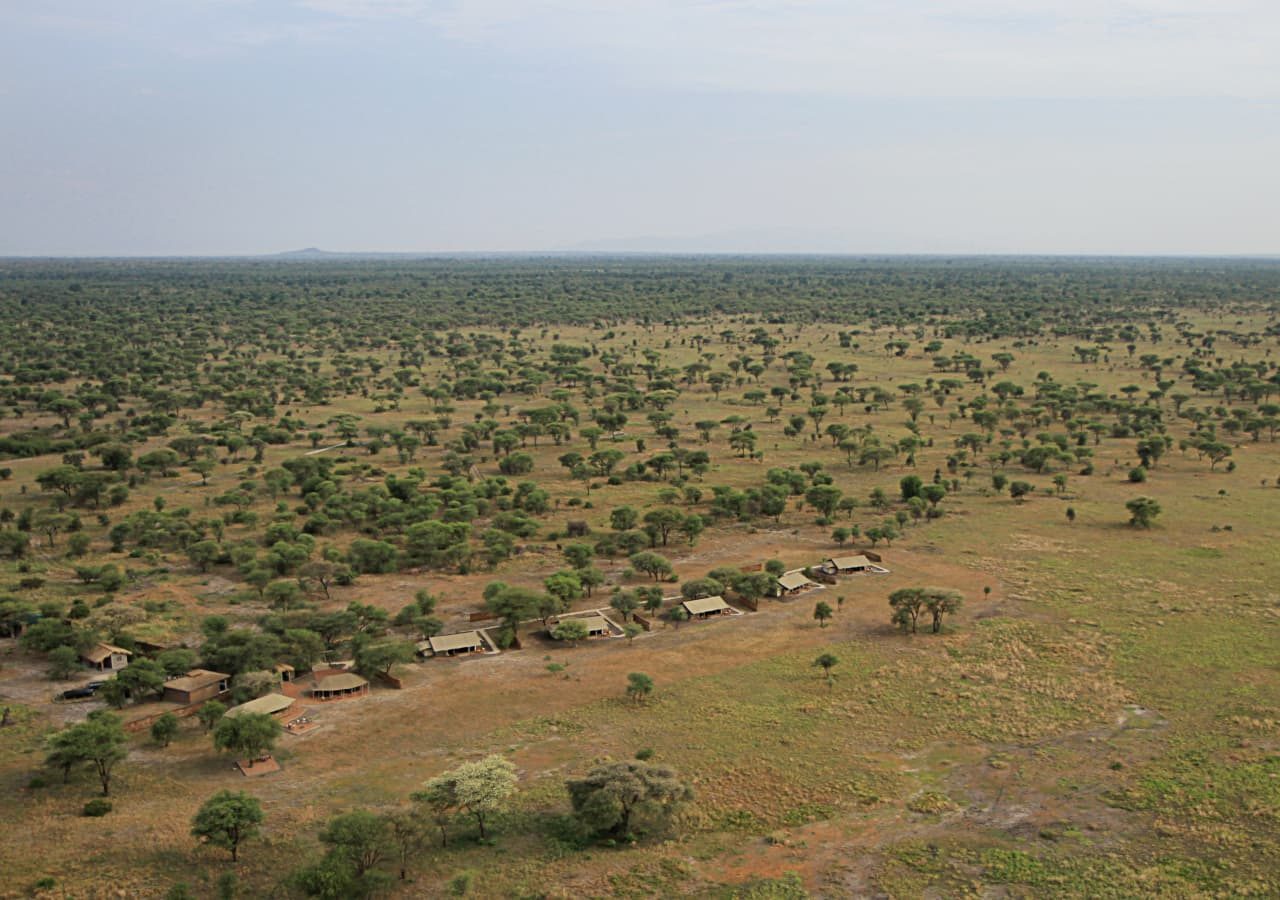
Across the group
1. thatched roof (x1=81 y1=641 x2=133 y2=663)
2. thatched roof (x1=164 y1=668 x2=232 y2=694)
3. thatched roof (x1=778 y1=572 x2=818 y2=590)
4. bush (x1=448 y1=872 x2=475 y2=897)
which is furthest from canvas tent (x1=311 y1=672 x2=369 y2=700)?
thatched roof (x1=778 y1=572 x2=818 y2=590)

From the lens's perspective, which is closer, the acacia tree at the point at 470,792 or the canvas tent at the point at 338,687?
the acacia tree at the point at 470,792

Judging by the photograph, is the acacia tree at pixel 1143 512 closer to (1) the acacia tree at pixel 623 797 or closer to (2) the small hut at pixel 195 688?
(1) the acacia tree at pixel 623 797

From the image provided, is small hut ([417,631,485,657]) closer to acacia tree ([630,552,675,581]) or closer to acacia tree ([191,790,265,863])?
acacia tree ([630,552,675,581])

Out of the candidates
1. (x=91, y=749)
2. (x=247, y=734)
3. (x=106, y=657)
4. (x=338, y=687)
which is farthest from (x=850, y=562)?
(x=91, y=749)

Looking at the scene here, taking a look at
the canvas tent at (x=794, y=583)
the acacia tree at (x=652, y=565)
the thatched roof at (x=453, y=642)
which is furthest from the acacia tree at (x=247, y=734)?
the canvas tent at (x=794, y=583)

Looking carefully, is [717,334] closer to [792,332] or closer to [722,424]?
[792,332]

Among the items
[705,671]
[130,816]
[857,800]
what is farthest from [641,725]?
[130,816]

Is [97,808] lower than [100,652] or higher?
lower

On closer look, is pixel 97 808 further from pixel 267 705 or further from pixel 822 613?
pixel 822 613
